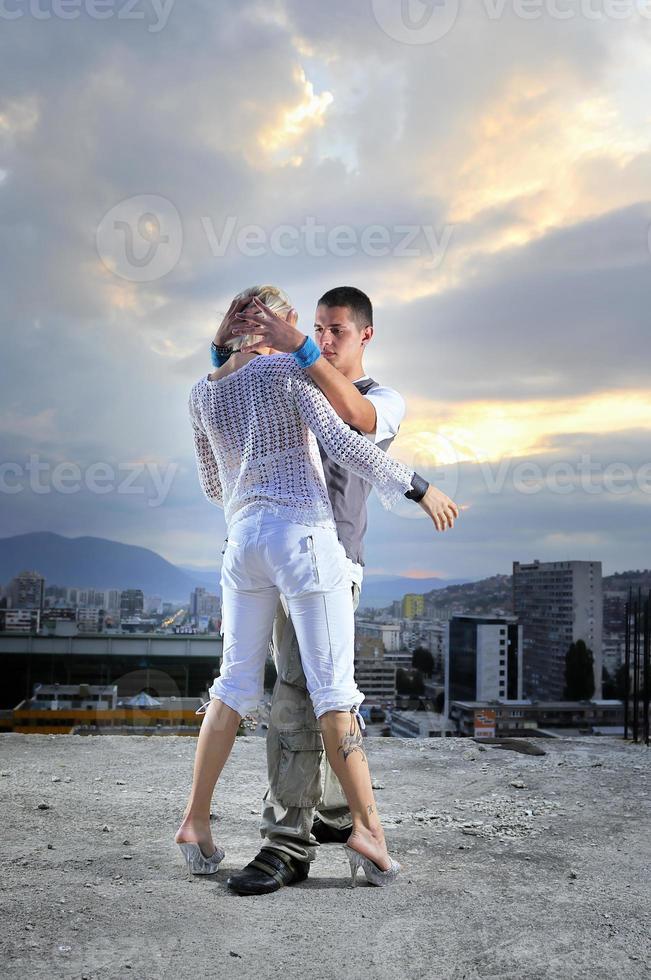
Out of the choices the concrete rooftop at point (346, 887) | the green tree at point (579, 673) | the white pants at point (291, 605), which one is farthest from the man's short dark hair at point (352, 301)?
the green tree at point (579, 673)

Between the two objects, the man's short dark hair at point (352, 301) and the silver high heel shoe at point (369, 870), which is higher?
the man's short dark hair at point (352, 301)

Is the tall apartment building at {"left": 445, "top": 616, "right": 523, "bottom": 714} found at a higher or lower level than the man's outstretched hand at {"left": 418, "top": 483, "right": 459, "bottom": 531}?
lower

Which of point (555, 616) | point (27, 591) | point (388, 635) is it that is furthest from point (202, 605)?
point (555, 616)

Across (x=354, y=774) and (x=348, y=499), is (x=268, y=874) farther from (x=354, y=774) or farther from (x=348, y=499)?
(x=348, y=499)

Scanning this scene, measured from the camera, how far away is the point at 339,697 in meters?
2.06

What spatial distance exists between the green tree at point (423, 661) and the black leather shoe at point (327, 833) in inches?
713

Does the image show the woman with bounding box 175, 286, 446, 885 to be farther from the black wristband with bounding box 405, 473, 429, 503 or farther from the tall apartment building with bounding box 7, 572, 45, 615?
the tall apartment building with bounding box 7, 572, 45, 615

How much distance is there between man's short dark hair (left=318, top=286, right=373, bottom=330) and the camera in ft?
7.51

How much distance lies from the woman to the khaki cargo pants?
0.08 meters

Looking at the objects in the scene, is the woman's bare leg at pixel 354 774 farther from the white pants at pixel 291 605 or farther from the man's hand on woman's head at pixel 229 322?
the man's hand on woman's head at pixel 229 322

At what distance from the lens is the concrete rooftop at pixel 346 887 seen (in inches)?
65.3

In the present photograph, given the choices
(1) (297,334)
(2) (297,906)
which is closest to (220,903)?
(2) (297,906)

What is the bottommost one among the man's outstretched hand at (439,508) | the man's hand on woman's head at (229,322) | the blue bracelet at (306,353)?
the man's outstretched hand at (439,508)

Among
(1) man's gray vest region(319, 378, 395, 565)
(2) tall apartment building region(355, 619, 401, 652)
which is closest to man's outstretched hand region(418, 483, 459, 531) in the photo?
(1) man's gray vest region(319, 378, 395, 565)
